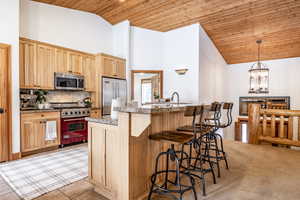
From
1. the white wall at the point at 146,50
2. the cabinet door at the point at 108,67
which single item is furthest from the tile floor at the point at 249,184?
the white wall at the point at 146,50

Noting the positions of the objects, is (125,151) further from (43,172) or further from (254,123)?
(254,123)

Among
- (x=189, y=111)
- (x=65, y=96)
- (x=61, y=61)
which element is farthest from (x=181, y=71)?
(x=189, y=111)

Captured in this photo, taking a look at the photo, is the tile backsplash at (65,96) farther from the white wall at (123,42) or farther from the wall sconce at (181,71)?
the wall sconce at (181,71)

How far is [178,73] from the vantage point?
5230 millimetres

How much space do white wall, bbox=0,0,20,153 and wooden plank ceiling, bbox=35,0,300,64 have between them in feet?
3.67

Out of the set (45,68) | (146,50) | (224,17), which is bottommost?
(45,68)

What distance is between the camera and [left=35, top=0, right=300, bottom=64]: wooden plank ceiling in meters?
4.07

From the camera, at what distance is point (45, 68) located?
3.89 meters

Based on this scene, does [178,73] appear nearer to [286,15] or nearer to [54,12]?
[286,15]

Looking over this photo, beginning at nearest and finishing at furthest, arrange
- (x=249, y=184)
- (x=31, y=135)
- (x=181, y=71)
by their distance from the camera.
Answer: (x=249, y=184) < (x=31, y=135) < (x=181, y=71)

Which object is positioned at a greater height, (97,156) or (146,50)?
(146,50)

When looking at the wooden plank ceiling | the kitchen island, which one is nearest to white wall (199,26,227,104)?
the wooden plank ceiling

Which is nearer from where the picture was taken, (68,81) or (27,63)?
(27,63)

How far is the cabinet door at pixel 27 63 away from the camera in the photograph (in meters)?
3.52
